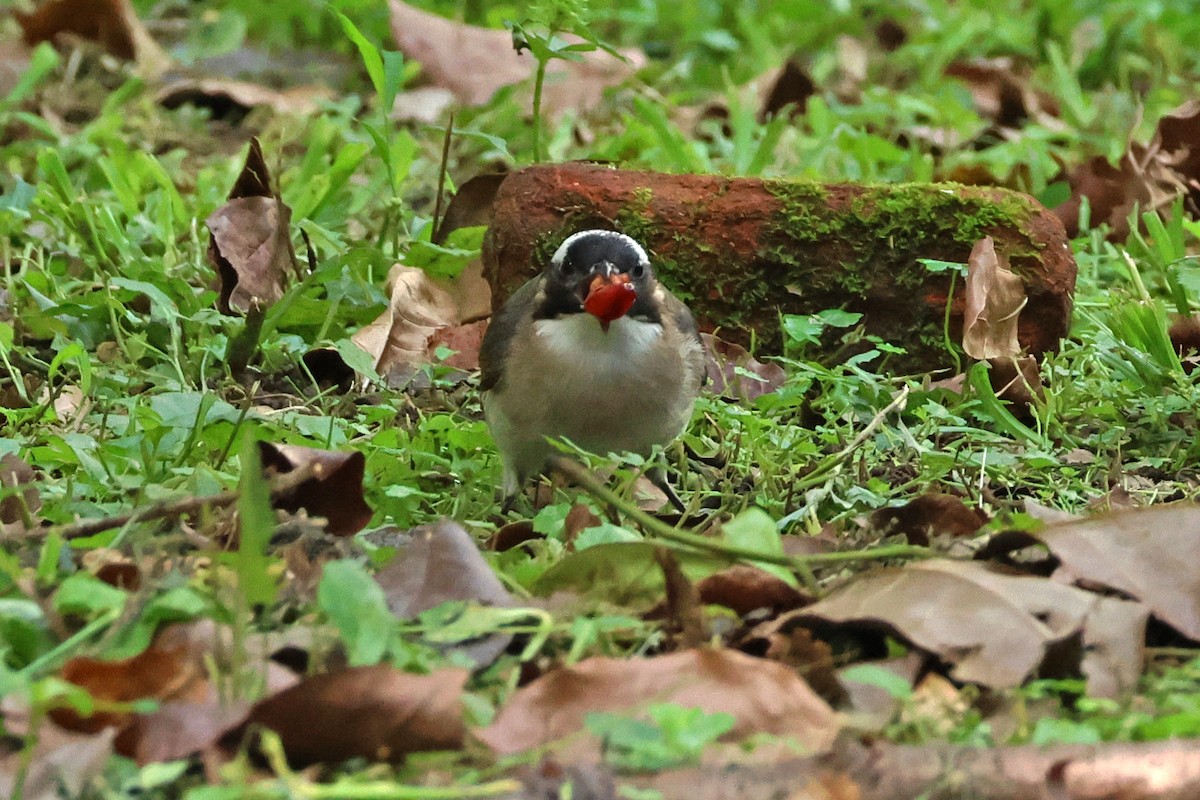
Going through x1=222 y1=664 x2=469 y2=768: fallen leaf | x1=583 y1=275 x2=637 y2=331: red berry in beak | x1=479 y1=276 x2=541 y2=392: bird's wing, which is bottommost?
x1=479 y1=276 x2=541 y2=392: bird's wing

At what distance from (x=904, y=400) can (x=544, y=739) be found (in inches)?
87.5

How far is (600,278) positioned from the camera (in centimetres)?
420

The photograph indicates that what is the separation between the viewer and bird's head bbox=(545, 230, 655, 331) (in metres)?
4.16

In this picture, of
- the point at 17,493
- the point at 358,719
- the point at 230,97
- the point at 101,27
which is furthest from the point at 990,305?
the point at 101,27

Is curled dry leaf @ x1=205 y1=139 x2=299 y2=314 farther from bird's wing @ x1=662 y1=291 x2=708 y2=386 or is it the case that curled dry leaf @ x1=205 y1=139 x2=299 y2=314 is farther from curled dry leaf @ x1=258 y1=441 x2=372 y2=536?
curled dry leaf @ x1=258 y1=441 x2=372 y2=536

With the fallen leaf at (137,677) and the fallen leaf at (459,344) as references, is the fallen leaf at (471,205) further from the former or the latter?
the fallen leaf at (137,677)

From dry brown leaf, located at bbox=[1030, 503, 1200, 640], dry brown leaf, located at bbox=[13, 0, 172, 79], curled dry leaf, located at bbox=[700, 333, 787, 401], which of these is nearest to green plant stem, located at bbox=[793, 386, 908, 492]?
curled dry leaf, located at bbox=[700, 333, 787, 401]

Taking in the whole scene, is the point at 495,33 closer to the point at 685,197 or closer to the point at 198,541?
the point at 685,197

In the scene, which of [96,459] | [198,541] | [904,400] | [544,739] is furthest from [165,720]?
[904,400]

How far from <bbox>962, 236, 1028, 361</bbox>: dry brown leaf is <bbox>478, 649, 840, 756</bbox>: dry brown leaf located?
92.8 inches

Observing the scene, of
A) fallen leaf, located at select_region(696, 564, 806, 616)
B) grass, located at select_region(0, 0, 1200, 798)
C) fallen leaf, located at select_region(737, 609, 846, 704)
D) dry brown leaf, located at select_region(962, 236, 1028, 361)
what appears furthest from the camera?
dry brown leaf, located at select_region(962, 236, 1028, 361)

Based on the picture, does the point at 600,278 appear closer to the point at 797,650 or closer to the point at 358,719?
the point at 797,650

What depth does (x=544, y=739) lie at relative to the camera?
2.37 meters

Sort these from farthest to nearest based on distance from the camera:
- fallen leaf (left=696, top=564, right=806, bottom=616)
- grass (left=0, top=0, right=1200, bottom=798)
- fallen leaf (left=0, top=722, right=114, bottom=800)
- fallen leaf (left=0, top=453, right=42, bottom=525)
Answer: fallen leaf (left=0, top=453, right=42, bottom=525) < fallen leaf (left=696, top=564, right=806, bottom=616) < grass (left=0, top=0, right=1200, bottom=798) < fallen leaf (left=0, top=722, right=114, bottom=800)
